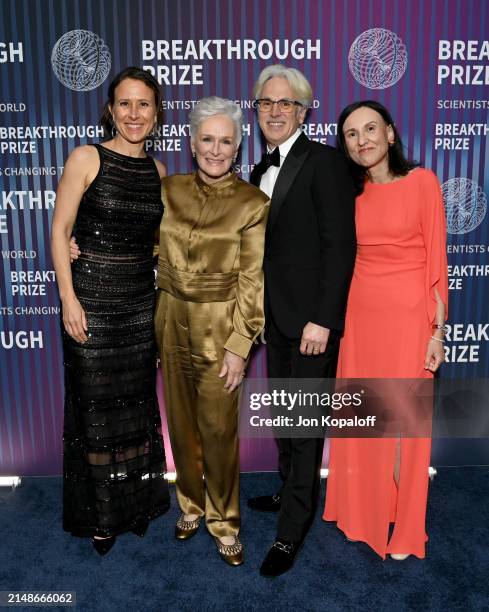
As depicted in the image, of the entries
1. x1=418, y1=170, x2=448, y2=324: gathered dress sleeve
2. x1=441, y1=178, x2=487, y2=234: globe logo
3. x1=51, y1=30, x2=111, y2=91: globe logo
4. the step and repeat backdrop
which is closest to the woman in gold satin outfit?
x1=418, y1=170, x2=448, y2=324: gathered dress sleeve

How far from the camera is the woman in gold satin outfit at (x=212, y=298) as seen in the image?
7.12ft

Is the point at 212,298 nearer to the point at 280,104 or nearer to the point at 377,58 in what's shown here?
the point at 280,104

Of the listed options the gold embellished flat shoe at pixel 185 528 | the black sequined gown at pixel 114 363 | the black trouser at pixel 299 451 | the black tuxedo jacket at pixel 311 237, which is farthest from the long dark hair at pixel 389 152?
the gold embellished flat shoe at pixel 185 528

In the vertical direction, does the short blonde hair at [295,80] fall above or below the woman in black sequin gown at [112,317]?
above

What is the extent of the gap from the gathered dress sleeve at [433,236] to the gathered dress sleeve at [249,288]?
60 centimetres

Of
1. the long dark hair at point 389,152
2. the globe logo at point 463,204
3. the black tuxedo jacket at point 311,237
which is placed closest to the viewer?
the black tuxedo jacket at point 311,237

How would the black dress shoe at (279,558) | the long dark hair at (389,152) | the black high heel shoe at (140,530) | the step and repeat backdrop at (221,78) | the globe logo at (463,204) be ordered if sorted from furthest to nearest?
1. the globe logo at (463,204)
2. the step and repeat backdrop at (221,78)
3. the black high heel shoe at (140,530)
4. the black dress shoe at (279,558)
5. the long dark hair at (389,152)

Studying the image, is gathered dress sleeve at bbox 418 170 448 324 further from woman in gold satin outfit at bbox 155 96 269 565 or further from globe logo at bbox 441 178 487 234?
globe logo at bbox 441 178 487 234

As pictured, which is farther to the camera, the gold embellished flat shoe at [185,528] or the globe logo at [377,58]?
the globe logo at [377,58]

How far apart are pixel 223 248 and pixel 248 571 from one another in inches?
51.5

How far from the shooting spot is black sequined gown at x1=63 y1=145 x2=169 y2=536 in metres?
2.25

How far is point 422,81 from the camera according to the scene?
9.43ft

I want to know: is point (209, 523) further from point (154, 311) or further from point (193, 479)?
point (154, 311)

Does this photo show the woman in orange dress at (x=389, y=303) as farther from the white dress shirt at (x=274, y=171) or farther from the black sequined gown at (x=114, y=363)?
the black sequined gown at (x=114, y=363)
